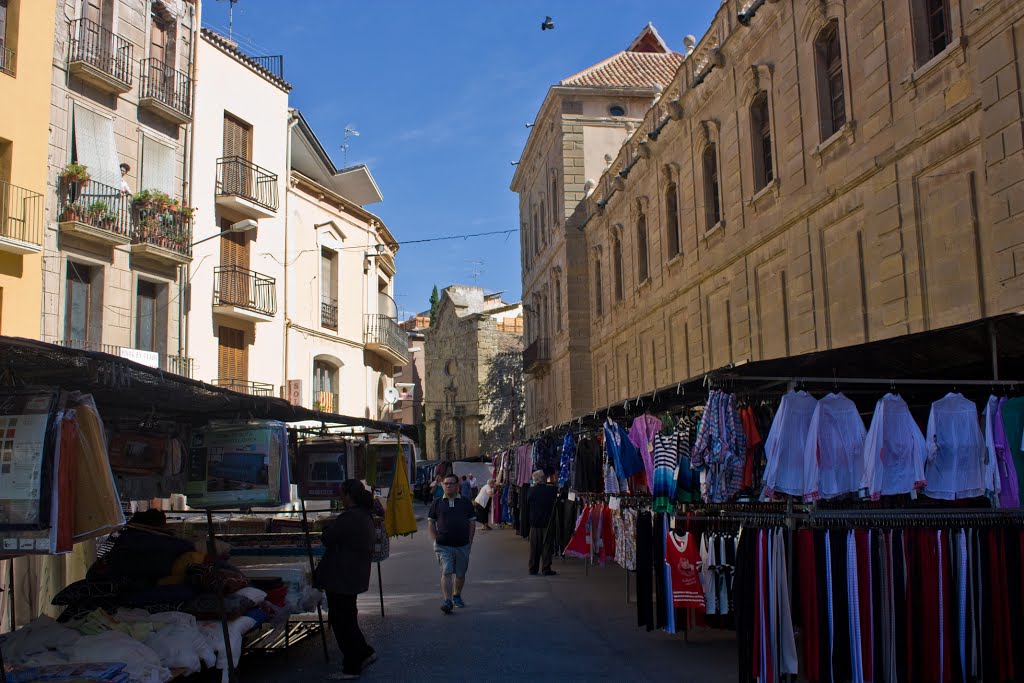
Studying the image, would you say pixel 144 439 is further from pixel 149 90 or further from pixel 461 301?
pixel 461 301

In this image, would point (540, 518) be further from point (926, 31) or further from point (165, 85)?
point (165, 85)

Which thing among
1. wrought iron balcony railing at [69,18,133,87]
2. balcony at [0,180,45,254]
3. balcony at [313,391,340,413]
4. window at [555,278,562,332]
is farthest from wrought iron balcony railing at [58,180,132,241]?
window at [555,278,562,332]

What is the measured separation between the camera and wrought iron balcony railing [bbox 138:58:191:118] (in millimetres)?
21859

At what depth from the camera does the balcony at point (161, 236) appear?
20.9 meters

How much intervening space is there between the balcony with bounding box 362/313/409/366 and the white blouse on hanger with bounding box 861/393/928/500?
26.2 meters

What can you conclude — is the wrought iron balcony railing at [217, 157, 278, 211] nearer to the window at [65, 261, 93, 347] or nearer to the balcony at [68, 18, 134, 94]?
the balcony at [68, 18, 134, 94]

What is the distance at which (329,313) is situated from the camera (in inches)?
1174

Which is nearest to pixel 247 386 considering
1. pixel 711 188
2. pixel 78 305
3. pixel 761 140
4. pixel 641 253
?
pixel 78 305

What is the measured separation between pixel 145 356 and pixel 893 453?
16922 mm

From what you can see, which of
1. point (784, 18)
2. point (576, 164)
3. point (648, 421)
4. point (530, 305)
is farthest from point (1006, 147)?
point (530, 305)

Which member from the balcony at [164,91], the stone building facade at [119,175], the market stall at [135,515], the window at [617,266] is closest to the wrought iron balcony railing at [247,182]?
the stone building facade at [119,175]

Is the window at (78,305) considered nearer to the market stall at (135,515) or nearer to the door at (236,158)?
the door at (236,158)

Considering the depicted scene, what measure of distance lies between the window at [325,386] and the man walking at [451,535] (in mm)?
17044

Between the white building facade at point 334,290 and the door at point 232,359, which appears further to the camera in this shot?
the white building facade at point 334,290
